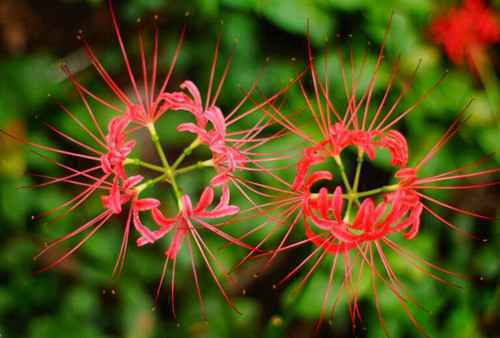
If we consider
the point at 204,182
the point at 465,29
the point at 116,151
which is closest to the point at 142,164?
the point at 116,151

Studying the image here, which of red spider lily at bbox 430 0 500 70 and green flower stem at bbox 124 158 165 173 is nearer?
green flower stem at bbox 124 158 165 173

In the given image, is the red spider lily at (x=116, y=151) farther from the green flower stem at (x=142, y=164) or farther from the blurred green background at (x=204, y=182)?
the blurred green background at (x=204, y=182)

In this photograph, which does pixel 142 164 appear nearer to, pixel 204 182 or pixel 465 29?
pixel 204 182

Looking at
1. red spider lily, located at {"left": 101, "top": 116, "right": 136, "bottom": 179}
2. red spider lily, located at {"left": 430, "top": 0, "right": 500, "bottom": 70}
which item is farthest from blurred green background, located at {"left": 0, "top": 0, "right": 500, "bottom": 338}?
red spider lily, located at {"left": 101, "top": 116, "right": 136, "bottom": 179}

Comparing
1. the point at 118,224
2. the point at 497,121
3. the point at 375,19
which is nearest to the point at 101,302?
the point at 118,224

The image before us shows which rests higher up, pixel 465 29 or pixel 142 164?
pixel 465 29

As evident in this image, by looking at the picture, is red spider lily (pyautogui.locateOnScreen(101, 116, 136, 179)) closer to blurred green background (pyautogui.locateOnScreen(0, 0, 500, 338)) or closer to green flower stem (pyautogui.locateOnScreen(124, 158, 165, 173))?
green flower stem (pyautogui.locateOnScreen(124, 158, 165, 173))

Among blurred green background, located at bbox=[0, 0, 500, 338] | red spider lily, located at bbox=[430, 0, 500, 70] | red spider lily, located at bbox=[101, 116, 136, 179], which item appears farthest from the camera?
red spider lily, located at bbox=[430, 0, 500, 70]

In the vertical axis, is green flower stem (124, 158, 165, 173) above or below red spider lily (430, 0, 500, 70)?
below
